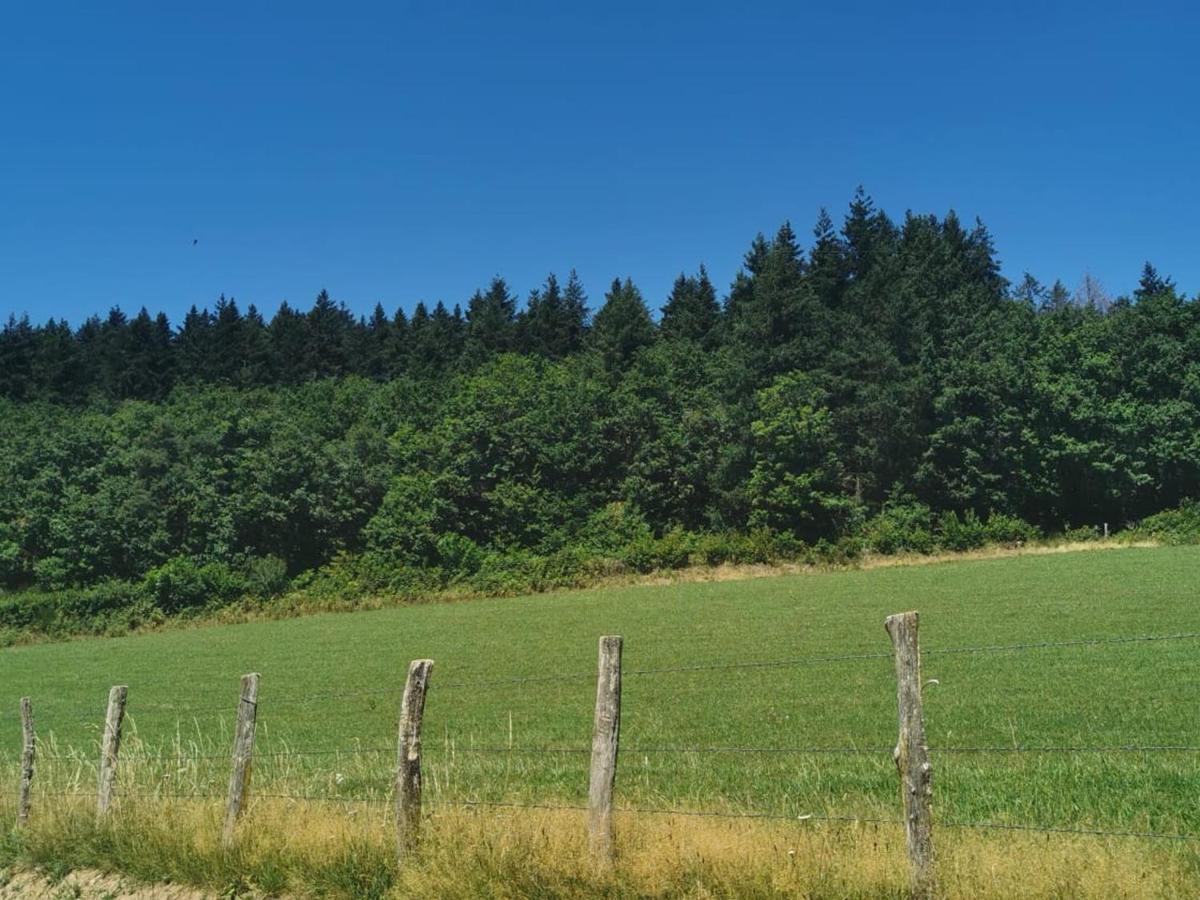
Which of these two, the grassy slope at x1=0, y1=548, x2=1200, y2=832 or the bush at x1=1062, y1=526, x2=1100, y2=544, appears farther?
the bush at x1=1062, y1=526, x2=1100, y2=544

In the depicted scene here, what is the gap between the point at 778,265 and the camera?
70.6m

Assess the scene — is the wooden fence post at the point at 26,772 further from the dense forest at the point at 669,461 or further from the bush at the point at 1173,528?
the bush at the point at 1173,528

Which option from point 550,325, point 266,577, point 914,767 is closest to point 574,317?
Result: point 550,325

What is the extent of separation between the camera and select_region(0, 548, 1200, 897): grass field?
898 cm

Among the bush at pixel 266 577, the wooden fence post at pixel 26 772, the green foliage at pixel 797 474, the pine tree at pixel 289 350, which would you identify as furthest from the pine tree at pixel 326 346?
the wooden fence post at pixel 26 772

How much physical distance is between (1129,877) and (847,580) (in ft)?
126

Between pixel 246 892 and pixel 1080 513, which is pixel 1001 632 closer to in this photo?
pixel 246 892

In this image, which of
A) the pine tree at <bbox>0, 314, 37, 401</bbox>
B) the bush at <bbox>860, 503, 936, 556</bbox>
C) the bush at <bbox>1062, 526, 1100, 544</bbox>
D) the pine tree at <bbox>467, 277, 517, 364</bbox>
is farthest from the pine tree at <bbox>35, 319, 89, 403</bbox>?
the bush at <bbox>1062, 526, 1100, 544</bbox>

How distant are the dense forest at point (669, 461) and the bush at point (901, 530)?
0.72 ft

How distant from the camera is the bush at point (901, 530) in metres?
50.7

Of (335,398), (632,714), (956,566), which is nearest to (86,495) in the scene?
(335,398)

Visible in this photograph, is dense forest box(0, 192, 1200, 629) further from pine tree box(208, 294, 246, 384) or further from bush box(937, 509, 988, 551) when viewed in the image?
pine tree box(208, 294, 246, 384)

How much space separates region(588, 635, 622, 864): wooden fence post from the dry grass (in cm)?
15

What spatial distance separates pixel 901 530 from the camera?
52656mm
